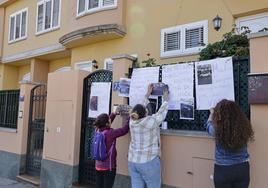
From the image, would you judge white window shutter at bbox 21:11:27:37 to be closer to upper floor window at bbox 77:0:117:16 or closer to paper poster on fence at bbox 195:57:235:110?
upper floor window at bbox 77:0:117:16

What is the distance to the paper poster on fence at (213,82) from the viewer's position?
4.65m

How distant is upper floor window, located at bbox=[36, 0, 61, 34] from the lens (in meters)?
14.3

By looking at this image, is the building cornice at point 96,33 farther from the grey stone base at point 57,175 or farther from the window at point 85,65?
the grey stone base at point 57,175

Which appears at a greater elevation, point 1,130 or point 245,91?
point 245,91

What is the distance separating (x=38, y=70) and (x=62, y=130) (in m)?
9.33

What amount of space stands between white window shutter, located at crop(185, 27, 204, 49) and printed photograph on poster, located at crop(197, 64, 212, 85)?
12.7ft

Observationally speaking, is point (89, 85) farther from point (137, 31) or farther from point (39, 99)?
point (137, 31)

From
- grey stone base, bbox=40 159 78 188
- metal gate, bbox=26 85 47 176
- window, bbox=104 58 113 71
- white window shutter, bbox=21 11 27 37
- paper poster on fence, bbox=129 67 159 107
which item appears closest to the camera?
paper poster on fence, bbox=129 67 159 107

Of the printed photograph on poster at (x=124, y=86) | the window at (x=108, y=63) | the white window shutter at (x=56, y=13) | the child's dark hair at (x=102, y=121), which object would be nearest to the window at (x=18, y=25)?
the white window shutter at (x=56, y=13)

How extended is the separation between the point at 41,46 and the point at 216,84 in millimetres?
11554

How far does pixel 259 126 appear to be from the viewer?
4.25 metres

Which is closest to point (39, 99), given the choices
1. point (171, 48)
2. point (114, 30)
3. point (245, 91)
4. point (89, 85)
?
point (89, 85)

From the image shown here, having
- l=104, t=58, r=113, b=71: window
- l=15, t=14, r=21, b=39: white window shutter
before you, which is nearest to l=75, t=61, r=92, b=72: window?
l=104, t=58, r=113, b=71: window

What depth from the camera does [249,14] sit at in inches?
317
